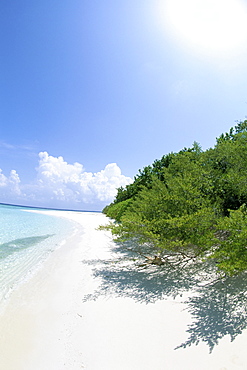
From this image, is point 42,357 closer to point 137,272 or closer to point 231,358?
point 231,358

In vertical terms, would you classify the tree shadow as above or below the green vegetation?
below

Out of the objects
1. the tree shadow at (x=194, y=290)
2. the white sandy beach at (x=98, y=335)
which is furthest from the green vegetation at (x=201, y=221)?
the white sandy beach at (x=98, y=335)

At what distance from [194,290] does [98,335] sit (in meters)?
3.07

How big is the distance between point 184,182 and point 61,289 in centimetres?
593

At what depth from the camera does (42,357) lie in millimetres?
3432

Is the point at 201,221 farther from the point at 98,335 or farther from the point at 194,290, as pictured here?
the point at 98,335

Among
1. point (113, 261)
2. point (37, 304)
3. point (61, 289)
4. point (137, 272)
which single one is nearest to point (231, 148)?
point (137, 272)

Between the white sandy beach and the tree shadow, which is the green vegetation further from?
the white sandy beach

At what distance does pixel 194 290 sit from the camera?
18.2 feet

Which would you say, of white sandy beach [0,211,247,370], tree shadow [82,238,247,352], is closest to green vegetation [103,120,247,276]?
tree shadow [82,238,247,352]

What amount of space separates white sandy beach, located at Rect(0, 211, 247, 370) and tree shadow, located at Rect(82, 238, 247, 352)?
173 millimetres

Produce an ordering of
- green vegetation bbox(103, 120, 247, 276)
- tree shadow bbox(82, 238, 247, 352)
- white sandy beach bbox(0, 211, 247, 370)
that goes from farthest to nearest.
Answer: green vegetation bbox(103, 120, 247, 276), tree shadow bbox(82, 238, 247, 352), white sandy beach bbox(0, 211, 247, 370)

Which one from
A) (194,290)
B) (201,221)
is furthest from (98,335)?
(201,221)

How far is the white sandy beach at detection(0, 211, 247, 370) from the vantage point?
10.5 ft
